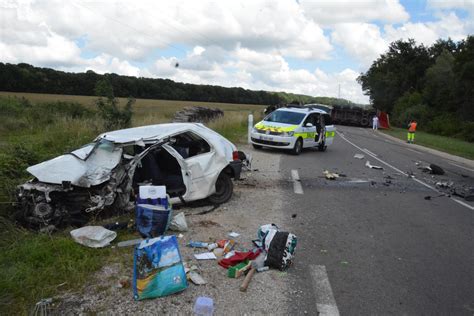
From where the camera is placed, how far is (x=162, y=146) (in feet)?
21.4

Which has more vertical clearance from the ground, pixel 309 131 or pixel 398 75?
pixel 398 75

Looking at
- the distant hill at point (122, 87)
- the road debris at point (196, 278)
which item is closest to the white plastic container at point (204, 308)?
the road debris at point (196, 278)

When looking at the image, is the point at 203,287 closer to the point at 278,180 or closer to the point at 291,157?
the point at 278,180

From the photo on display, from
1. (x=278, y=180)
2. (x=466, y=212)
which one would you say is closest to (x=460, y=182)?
(x=466, y=212)

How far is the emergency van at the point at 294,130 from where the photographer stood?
49.1 ft

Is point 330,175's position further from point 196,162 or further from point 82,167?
point 82,167

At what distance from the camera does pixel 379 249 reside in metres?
5.44

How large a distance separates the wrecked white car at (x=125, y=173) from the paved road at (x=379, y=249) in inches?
63.6

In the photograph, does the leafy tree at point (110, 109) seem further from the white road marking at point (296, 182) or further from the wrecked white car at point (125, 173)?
the wrecked white car at point (125, 173)

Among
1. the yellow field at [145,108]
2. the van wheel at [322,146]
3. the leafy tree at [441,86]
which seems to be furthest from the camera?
the leafy tree at [441,86]

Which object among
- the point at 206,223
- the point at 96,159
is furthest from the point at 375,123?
the point at 96,159

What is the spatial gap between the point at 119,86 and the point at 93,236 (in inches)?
2641

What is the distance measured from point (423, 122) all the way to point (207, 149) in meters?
50.7

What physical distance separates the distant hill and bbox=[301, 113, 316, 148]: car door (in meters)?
30.3
